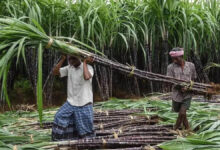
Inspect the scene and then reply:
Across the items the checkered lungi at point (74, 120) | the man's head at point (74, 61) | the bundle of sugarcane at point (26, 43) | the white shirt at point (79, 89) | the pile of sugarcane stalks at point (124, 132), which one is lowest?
the pile of sugarcane stalks at point (124, 132)

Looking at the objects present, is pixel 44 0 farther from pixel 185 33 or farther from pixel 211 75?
pixel 211 75

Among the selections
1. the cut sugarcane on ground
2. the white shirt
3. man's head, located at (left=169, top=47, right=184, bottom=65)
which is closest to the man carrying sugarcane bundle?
the white shirt

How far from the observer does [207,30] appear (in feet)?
16.4

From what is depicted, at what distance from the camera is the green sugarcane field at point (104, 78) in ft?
7.39

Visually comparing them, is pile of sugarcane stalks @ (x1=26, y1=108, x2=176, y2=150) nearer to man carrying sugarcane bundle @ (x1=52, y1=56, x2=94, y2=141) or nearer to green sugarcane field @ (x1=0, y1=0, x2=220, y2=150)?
green sugarcane field @ (x1=0, y1=0, x2=220, y2=150)

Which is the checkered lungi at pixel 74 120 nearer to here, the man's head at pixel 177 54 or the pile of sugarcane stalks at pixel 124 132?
the pile of sugarcane stalks at pixel 124 132

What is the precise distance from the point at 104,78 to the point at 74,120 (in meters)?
1.99

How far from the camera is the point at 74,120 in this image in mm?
2740

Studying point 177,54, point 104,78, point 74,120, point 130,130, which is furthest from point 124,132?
point 104,78

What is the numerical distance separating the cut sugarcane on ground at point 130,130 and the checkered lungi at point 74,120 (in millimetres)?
138

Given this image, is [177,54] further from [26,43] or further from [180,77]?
[26,43]

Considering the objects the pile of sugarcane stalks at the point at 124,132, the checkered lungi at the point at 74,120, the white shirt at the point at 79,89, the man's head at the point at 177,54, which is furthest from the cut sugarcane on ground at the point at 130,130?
the man's head at the point at 177,54

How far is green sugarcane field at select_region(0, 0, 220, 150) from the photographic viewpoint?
2254 millimetres

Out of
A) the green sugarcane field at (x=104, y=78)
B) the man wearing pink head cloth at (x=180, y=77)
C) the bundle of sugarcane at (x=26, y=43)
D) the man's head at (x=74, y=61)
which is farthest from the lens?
the man wearing pink head cloth at (x=180, y=77)
